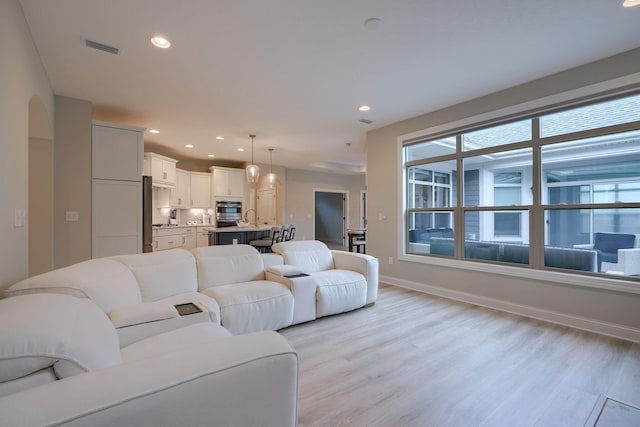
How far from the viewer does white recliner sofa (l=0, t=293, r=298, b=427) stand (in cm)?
70

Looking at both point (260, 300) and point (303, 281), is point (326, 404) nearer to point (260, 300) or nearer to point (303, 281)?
point (260, 300)

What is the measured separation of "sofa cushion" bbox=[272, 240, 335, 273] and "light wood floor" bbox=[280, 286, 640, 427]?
751 mm

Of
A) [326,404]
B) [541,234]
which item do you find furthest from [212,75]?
[541,234]

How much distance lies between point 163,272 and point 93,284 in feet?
2.63

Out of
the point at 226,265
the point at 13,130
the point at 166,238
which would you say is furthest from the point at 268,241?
the point at 13,130

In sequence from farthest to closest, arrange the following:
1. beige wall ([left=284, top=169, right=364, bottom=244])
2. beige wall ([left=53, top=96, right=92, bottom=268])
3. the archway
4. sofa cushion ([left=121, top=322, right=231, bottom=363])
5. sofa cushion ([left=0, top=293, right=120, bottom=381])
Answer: beige wall ([left=284, top=169, right=364, bottom=244]) → beige wall ([left=53, top=96, right=92, bottom=268]) → the archway → sofa cushion ([left=121, top=322, right=231, bottom=363]) → sofa cushion ([left=0, top=293, right=120, bottom=381])

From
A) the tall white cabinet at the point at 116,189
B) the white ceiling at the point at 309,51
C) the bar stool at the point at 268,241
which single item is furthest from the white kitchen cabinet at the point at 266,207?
the tall white cabinet at the point at 116,189

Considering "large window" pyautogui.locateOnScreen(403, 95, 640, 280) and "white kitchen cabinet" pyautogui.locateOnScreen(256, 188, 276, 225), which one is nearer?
"large window" pyautogui.locateOnScreen(403, 95, 640, 280)

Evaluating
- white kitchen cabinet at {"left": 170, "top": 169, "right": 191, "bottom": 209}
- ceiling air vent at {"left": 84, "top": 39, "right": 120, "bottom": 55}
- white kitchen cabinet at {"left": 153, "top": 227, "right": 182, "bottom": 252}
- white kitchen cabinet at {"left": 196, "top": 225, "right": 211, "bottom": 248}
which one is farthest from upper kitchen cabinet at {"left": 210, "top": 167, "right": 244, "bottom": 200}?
ceiling air vent at {"left": 84, "top": 39, "right": 120, "bottom": 55}

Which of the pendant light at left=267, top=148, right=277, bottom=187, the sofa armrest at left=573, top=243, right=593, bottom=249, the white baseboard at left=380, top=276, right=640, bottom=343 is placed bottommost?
the white baseboard at left=380, top=276, right=640, bottom=343

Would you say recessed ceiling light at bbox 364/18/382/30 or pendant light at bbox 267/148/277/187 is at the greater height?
recessed ceiling light at bbox 364/18/382/30

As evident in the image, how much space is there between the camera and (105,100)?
3.97 m

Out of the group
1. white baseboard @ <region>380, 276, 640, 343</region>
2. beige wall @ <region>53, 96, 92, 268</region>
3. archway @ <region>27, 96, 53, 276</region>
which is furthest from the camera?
beige wall @ <region>53, 96, 92, 268</region>

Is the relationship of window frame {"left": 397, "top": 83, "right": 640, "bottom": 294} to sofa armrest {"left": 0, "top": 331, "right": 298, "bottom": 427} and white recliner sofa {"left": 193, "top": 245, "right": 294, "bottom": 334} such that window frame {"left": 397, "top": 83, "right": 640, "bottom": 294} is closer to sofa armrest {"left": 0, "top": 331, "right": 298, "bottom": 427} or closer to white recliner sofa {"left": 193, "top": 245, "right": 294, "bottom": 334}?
white recliner sofa {"left": 193, "top": 245, "right": 294, "bottom": 334}
